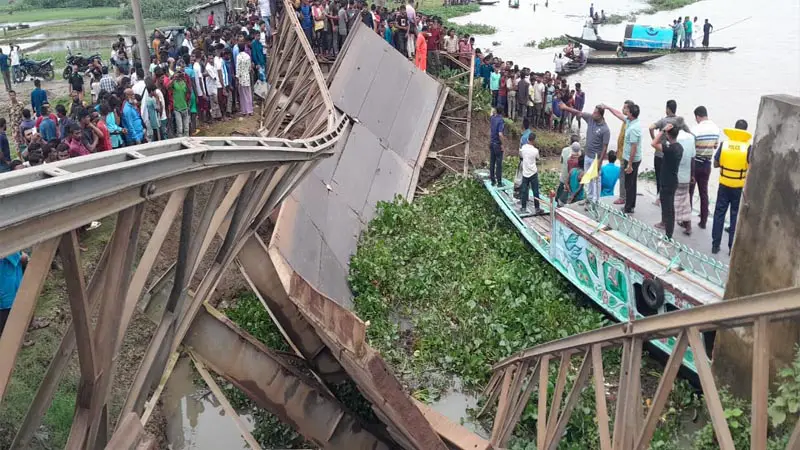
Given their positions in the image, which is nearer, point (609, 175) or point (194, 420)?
point (194, 420)

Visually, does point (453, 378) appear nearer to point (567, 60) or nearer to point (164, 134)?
point (164, 134)

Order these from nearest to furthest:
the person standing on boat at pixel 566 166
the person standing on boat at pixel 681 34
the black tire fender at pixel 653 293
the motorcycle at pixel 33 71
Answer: the black tire fender at pixel 653 293, the person standing on boat at pixel 566 166, the motorcycle at pixel 33 71, the person standing on boat at pixel 681 34

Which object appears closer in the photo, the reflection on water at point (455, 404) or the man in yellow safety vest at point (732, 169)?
the man in yellow safety vest at point (732, 169)

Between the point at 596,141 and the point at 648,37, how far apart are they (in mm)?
24888

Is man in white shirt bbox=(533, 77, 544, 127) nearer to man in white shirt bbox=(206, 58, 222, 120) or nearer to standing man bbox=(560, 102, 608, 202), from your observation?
standing man bbox=(560, 102, 608, 202)

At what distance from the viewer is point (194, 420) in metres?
8.56

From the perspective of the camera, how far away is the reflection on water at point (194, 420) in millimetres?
8180

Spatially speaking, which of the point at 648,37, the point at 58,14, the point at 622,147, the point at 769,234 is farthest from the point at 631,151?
the point at 58,14

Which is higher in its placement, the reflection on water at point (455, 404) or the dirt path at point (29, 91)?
the dirt path at point (29, 91)

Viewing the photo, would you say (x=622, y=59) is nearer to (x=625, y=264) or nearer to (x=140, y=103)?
(x=625, y=264)

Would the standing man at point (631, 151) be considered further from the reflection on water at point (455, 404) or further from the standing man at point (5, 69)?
the standing man at point (5, 69)

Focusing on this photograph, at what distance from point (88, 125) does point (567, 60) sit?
76.0 ft

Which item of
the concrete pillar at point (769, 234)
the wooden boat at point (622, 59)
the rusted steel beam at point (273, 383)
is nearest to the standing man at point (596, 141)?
the concrete pillar at point (769, 234)

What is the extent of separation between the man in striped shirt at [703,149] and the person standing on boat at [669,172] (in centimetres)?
42
